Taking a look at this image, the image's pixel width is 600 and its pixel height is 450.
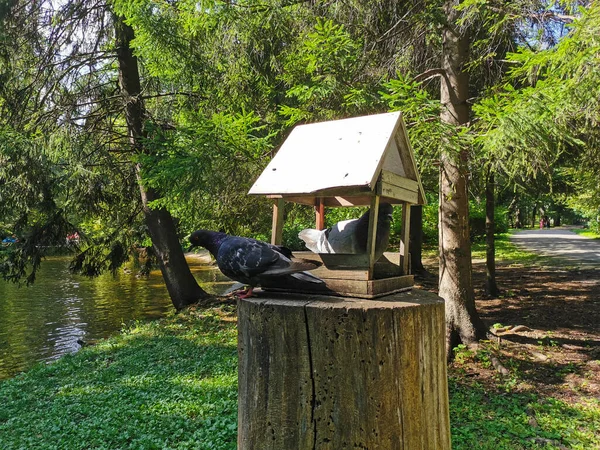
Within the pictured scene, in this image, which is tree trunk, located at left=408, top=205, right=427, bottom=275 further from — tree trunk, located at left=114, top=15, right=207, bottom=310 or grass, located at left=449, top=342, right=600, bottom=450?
grass, located at left=449, top=342, right=600, bottom=450

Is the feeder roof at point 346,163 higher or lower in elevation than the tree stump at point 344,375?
higher

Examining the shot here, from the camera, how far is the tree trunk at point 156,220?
881 cm

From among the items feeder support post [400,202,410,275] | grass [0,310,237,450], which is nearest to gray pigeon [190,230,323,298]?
feeder support post [400,202,410,275]

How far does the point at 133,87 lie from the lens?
9.21 metres

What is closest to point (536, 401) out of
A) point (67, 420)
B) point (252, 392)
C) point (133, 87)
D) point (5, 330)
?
point (252, 392)

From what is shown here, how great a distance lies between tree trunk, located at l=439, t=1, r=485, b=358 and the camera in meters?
5.33

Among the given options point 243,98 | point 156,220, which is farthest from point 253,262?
point 156,220

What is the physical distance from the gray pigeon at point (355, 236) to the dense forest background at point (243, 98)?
232 centimetres

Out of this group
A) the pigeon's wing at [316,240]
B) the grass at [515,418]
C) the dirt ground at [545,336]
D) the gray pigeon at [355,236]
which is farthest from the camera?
the dirt ground at [545,336]

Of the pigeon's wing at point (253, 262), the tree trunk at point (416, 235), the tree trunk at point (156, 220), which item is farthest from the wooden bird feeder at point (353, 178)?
the tree trunk at point (416, 235)

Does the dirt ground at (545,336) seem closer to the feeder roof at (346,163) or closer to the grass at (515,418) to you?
the grass at (515,418)

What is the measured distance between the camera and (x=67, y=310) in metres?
11.8

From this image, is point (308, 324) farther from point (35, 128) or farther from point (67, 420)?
point (35, 128)

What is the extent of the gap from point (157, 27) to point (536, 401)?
650cm
